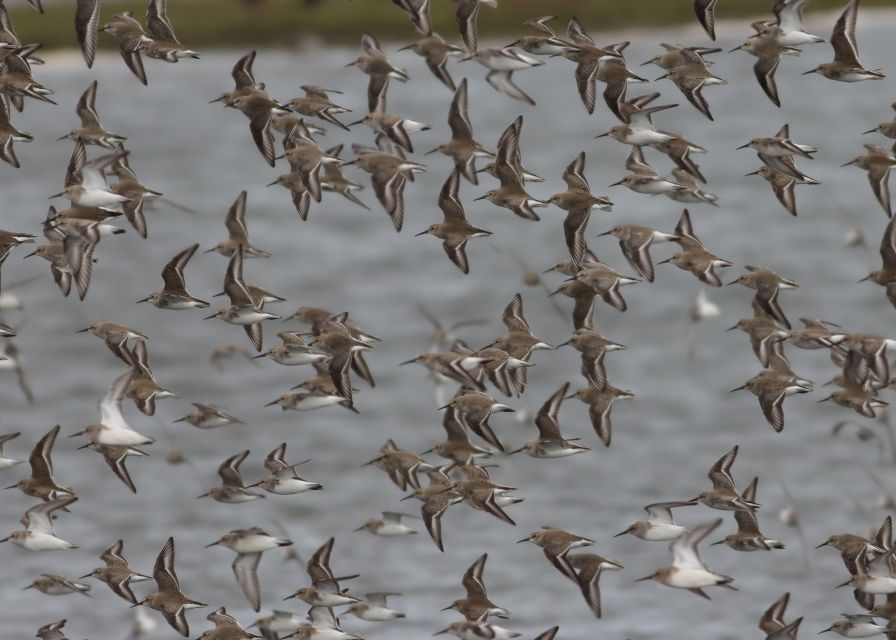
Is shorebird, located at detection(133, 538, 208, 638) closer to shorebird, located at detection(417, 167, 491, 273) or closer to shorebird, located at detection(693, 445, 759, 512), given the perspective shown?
shorebird, located at detection(417, 167, 491, 273)

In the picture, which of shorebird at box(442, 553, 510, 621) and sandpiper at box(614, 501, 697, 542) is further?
shorebird at box(442, 553, 510, 621)

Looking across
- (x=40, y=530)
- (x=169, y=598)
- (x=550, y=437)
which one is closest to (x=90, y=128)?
(x=40, y=530)

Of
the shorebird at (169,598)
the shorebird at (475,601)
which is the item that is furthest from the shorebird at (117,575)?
the shorebird at (475,601)

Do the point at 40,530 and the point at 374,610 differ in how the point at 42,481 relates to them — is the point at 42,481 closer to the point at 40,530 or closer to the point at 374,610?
the point at 40,530

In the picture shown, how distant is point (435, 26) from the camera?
53.1 m

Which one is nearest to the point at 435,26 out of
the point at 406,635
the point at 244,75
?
the point at 406,635

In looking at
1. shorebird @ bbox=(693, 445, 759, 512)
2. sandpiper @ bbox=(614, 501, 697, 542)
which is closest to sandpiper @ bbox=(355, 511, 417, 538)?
sandpiper @ bbox=(614, 501, 697, 542)

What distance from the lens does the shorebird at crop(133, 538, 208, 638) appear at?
63.0ft

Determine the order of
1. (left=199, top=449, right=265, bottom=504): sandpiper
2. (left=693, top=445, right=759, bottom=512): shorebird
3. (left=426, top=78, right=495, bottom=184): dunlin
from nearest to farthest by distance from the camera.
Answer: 1. (left=693, top=445, right=759, bottom=512): shorebird
2. (left=426, top=78, right=495, bottom=184): dunlin
3. (left=199, top=449, right=265, bottom=504): sandpiper

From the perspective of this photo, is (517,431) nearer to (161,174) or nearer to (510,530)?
(510,530)

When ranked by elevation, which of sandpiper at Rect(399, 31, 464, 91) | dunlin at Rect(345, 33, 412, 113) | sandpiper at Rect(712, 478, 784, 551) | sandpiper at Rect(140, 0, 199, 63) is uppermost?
sandpiper at Rect(140, 0, 199, 63)

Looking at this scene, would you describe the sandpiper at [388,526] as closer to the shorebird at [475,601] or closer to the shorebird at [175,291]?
the shorebird at [475,601]

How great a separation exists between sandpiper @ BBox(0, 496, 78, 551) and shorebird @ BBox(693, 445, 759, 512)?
6.43 meters

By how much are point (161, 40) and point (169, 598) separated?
579cm
